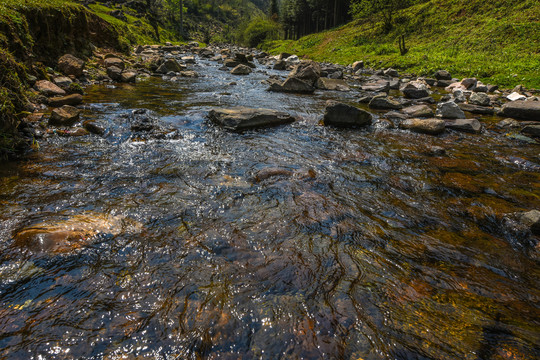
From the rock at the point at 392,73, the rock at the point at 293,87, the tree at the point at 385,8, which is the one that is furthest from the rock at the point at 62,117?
the tree at the point at 385,8

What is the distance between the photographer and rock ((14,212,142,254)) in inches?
134

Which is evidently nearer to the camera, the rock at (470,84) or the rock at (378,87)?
the rock at (470,84)

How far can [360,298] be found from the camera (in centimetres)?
302

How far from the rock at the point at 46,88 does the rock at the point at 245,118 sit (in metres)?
6.18

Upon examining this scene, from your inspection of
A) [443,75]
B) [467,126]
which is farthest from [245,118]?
[443,75]

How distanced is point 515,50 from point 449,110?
15620 mm

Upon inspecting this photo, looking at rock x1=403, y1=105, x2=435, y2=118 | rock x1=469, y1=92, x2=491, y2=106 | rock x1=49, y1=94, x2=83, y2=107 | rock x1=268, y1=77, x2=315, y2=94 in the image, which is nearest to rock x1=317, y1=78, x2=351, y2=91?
rock x1=268, y1=77, x2=315, y2=94

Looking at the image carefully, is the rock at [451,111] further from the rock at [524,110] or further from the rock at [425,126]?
the rock at [524,110]

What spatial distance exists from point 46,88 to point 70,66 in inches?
160

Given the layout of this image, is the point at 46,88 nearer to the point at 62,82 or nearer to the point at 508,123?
the point at 62,82

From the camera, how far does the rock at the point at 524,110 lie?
10.4 m

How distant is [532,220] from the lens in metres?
4.23

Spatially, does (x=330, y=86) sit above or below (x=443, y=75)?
below

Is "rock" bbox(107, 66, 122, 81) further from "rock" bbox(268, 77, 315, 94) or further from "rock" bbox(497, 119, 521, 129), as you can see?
"rock" bbox(497, 119, 521, 129)
